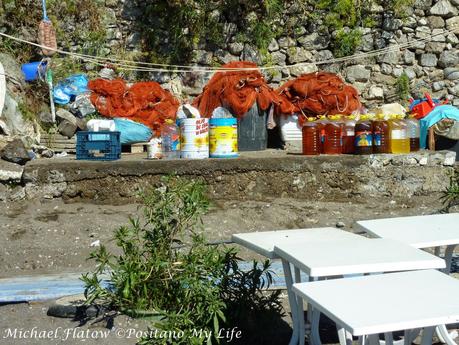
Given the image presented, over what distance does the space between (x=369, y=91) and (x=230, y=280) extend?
264 inches

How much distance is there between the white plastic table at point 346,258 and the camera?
8.63ft

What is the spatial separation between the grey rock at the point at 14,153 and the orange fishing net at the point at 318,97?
120 inches

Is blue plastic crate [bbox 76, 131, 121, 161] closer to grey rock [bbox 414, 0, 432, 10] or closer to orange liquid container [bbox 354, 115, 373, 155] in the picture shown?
orange liquid container [bbox 354, 115, 373, 155]

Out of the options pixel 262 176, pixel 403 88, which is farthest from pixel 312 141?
pixel 403 88

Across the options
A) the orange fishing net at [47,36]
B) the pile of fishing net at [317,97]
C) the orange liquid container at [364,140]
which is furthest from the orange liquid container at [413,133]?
the orange fishing net at [47,36]

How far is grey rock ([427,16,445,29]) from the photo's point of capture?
9.88 m

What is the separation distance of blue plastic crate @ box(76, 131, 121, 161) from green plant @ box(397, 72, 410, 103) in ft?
14.3

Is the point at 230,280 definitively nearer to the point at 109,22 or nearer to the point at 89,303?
the point at 89,303

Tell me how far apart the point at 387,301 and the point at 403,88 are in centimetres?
784

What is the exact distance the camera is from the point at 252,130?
8.27m

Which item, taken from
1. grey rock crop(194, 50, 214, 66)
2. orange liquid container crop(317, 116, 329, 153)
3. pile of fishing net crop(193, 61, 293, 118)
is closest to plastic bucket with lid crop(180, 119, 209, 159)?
pile of fishing net crop(193, 61, 293, 118)

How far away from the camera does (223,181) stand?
7.11m

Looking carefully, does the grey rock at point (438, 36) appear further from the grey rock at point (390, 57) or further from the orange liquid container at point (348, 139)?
the orange liquid container at point (348, 139)

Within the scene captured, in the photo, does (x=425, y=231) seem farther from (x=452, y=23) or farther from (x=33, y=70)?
(x=452, y=23)
